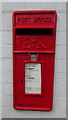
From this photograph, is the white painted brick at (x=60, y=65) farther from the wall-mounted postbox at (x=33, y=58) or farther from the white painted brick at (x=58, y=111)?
the white painted brick at (x=58, y=111)

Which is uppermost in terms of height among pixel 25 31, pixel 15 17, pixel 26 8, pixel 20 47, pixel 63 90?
pixel 26 8

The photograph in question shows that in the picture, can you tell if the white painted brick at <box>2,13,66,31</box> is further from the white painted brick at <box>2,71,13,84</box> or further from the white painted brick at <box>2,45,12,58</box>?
the white painted brick at <box>2,71,13,84</box>

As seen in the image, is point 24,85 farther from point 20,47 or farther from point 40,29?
point 40,29

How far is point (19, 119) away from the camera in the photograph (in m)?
1.74

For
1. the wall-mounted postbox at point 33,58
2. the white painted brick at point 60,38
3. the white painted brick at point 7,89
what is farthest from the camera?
the white painted brick at point 7,89

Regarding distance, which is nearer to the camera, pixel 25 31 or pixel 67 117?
pixel 25 31

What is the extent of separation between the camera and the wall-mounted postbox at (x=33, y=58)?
150 centimetres

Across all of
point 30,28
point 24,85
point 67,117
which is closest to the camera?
point 30,28

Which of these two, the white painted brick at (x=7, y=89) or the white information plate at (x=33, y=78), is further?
the white painted brick at (x=7, y=89)

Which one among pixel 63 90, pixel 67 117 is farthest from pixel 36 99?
pixel 67 117

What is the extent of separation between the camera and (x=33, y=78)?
1586mm

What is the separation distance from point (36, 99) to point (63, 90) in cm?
32

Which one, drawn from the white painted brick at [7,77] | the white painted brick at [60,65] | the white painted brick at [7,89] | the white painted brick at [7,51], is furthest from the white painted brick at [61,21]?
the white painted brick at [7,89]

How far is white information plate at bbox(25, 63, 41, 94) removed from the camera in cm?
157
